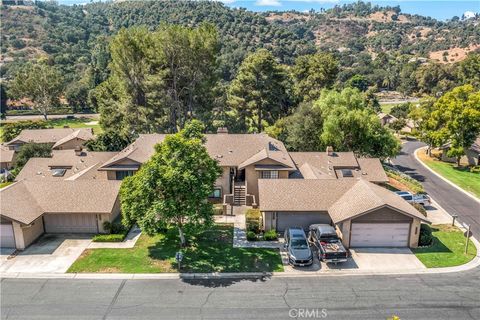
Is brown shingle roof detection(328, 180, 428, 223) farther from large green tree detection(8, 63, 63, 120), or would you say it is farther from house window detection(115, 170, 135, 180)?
large green tree detection(8, 63, 63, 120)

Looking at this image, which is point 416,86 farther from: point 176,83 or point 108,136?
point 108,136

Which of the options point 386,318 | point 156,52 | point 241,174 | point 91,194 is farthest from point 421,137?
point 91,194

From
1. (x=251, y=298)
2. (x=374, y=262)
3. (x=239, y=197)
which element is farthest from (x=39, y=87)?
(x=374, y=262)

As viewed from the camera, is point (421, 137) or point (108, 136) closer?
point (108, 136)

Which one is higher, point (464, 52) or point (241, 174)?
point (464, 52)

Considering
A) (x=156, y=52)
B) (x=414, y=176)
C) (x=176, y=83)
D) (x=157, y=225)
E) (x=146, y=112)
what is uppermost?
(x=156, y=52)

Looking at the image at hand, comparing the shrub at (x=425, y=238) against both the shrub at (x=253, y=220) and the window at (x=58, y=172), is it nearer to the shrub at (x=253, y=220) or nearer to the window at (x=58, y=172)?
the shrub at (x=253, y=220)

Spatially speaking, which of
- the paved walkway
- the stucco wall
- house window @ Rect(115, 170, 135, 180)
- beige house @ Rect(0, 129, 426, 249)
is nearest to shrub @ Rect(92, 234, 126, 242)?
the paved walkway
